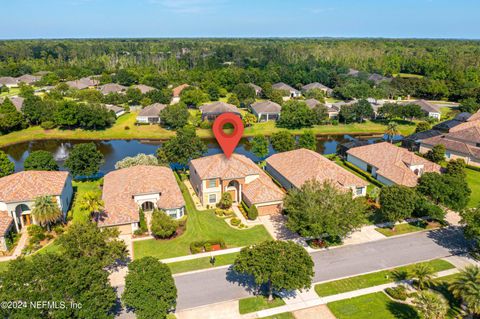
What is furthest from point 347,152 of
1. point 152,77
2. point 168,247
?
point 152,77

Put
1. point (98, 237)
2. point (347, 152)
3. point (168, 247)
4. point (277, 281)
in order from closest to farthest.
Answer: point (277, 281) → point (98, 237) → point (168, 247) → point (347, 152)

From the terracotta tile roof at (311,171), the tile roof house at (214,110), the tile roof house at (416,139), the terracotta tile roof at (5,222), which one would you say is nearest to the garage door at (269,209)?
the terracotta tile roof at (311,171)

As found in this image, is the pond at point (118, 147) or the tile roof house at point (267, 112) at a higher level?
the tile roof house at point (267, 112)

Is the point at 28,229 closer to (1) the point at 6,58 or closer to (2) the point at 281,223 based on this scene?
(2) the point at 281,223

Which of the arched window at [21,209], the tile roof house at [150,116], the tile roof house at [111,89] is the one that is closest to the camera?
the arched window at [21,209]

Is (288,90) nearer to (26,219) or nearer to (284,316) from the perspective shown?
(26,219)

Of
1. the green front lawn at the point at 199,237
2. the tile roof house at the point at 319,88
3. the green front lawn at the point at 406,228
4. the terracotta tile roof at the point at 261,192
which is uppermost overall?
the tile roof house at the point at 319,88

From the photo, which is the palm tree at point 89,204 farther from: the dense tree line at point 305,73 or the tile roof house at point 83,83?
the tile roof house at point 83,83
